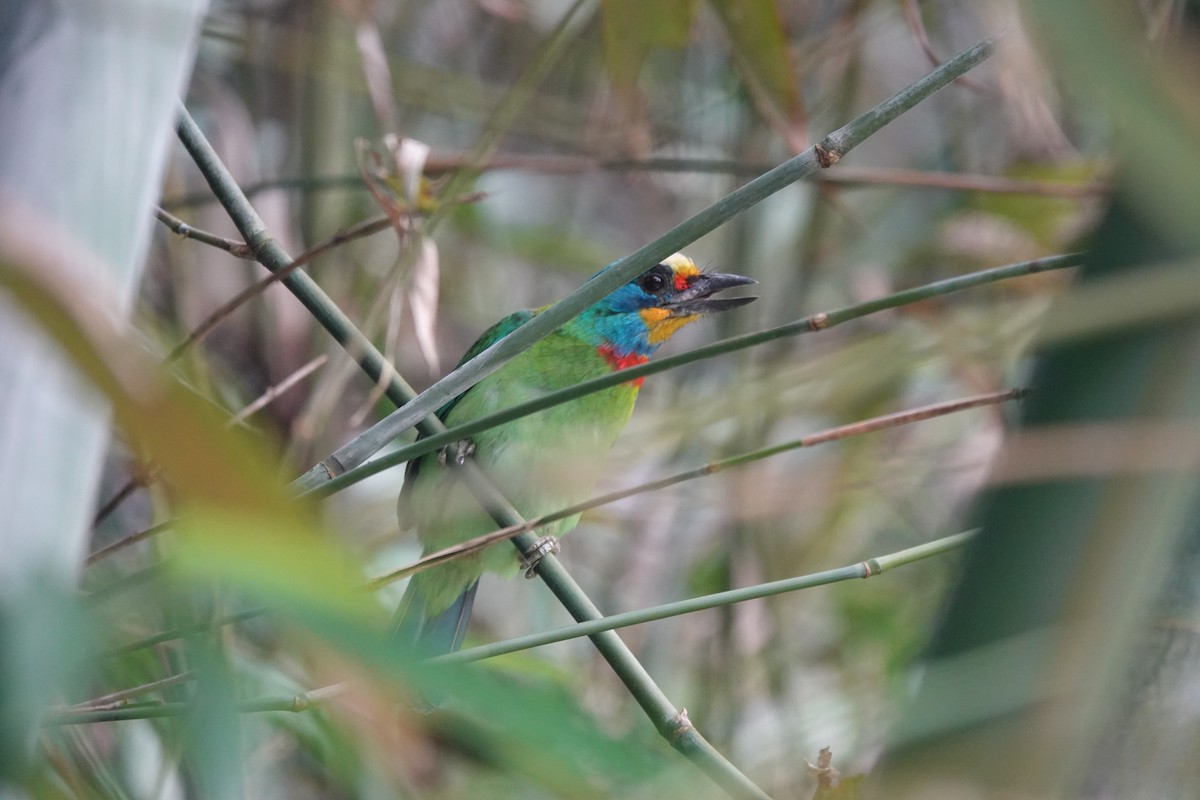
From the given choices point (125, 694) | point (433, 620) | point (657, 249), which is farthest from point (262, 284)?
point (433, 620)

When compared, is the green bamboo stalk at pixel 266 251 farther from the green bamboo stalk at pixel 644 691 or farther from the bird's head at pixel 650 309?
the bird's head at pixel 650 309

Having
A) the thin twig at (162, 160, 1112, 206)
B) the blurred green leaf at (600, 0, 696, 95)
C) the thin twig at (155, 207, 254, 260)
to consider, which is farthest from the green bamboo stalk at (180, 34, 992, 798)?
the thin twig at (162, 160, 1112, 206)

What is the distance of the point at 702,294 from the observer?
137 inches

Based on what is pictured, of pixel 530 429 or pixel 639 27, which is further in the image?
pixel 530 429

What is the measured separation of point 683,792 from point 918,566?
12.5ft

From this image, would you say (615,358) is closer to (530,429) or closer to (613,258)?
(530,429)

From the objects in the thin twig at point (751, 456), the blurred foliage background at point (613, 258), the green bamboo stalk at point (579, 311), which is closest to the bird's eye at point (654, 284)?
the blurred foliage background at point (613, 258)

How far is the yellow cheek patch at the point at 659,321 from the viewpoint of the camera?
3.46 m

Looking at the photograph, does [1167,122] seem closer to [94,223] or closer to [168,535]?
[94,223]

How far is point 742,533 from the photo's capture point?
388 cm

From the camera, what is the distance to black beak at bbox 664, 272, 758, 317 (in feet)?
10.9

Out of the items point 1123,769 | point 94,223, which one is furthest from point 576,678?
point 1123,769

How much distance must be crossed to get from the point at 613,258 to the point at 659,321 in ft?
3.87

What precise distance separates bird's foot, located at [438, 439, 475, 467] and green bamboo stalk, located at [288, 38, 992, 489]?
134 centimetres
